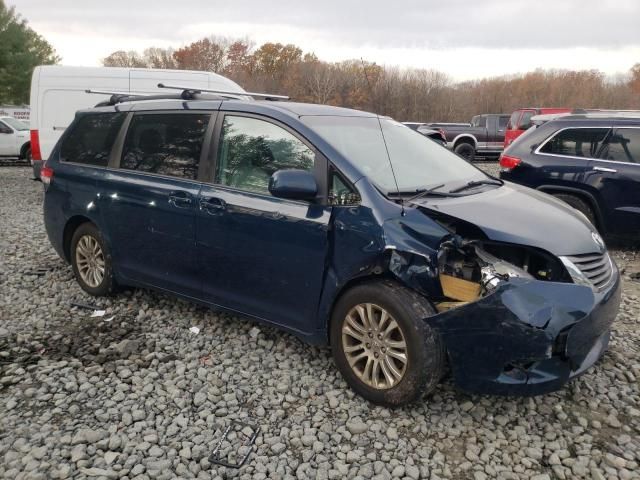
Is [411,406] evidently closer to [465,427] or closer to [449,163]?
[465,427]

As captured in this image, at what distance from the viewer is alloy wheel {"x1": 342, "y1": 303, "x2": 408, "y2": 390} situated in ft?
9.89

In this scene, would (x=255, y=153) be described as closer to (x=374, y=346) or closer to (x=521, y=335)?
(x=374, y=346)

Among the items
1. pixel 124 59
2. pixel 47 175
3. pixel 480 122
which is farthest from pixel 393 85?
pixel 124 59

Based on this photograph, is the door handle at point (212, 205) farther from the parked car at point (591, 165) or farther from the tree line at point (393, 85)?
the tree line at point (393, 85)

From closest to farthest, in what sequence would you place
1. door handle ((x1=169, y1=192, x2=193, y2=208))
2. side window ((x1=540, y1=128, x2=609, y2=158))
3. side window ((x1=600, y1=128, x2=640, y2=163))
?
door handle ((x1=169, y1=192, x2=193, y2=208)), side window ((x1=600, y1=128, x2=640, y2=163)), side window ((x1=540, y1=128, x2=609, y2=158))

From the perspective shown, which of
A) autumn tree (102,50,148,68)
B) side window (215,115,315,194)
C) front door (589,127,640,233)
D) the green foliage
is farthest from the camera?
autumn tree (102,50,148,68)

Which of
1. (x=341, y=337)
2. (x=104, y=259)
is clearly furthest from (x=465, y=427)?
(x=104, y=259)

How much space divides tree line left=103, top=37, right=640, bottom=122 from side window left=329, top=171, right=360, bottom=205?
93.2 feet

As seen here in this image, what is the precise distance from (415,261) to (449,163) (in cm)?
139

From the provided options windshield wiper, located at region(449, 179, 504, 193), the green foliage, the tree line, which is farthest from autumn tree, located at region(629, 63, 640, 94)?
windshield wiper, located at region(449, 179, 504, 193)

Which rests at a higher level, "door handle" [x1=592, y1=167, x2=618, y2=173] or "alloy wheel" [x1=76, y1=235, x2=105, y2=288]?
"door handle" [x1=592, y1=167, x2=618, y2=173]

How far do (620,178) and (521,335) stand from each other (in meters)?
4.69

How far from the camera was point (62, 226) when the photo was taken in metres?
5.07

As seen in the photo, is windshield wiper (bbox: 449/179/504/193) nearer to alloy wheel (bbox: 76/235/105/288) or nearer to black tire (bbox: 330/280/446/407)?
black tire (bbox: 330/280/446/407)
